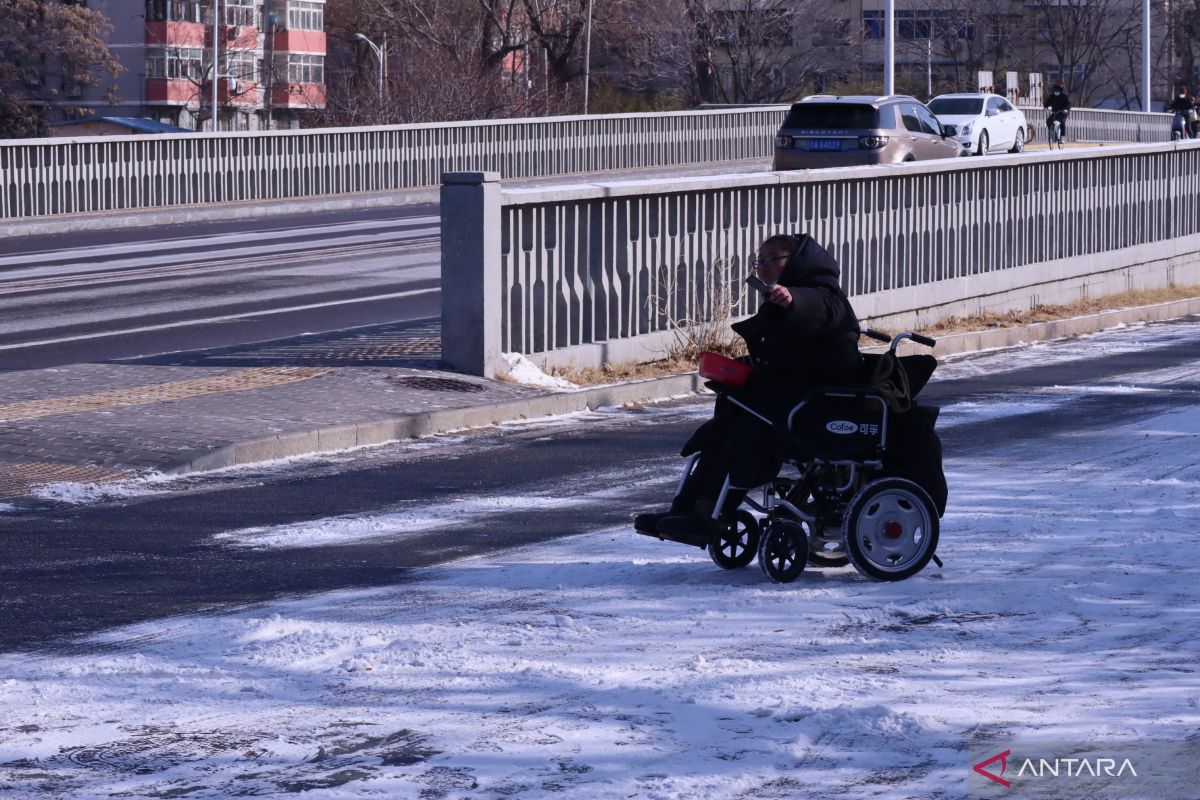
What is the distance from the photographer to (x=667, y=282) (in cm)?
1517

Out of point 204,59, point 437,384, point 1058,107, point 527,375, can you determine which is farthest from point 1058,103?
point 204,59

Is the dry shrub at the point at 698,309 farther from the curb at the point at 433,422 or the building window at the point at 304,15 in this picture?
the building window at the point at 304,15

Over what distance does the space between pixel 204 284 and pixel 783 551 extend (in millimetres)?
14163

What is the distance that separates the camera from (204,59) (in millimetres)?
93688

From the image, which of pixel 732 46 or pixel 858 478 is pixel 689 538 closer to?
pixel 858 478

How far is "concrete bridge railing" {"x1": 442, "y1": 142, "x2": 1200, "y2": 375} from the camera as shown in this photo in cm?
1369

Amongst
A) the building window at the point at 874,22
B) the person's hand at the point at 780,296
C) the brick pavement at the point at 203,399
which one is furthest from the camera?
the building window at the point at 874,22

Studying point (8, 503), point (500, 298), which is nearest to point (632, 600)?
point (8, 503)

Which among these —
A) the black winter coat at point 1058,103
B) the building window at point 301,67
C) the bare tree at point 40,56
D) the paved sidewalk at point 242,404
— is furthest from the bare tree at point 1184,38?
the paved sidewalk at point 242,404

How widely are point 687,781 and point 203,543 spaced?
3955mm

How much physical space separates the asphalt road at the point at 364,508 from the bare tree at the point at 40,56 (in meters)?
71.4

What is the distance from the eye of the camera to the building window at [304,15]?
318 ft

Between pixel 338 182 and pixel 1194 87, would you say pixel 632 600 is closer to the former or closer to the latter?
pixel 338 182

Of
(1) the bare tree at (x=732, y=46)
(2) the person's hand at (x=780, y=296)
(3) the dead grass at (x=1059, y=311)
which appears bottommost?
(3) the dead grass at (x=1059, y=311)
